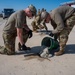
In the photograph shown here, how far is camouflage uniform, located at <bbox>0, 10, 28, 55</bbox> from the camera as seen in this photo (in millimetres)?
6122

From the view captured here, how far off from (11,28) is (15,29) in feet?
0.50

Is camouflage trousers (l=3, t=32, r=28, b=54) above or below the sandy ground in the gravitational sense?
above

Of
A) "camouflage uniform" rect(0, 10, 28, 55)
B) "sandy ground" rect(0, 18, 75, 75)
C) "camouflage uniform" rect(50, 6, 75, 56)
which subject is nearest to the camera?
"sandy ground" rect(0, 18, 75, 75)

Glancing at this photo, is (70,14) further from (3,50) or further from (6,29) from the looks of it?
(3,50)

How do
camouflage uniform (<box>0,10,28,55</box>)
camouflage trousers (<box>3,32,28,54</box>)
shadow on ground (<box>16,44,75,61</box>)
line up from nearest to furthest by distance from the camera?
camouflage uniform (<box>0,10,28,55</box>) < shadow on ground (<box>16,44,75,61</box>) < camouflage trousers (<box>3,32,28,54</box>)

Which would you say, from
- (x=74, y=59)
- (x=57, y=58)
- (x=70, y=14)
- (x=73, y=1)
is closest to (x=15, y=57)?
(x=57, y=58)

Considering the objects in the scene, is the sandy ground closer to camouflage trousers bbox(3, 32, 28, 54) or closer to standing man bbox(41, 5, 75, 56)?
camouflage trousers bbox(3, 32, 28, 54)

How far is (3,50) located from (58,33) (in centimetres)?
205

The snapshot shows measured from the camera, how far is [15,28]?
653 cm

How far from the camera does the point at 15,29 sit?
258 inches

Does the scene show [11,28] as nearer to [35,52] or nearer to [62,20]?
[35,52]

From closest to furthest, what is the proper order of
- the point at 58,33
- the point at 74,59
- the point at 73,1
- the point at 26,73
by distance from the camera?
the point at 26,73 → the point at 74,59 → the point at 58,33 → the point at 73,1

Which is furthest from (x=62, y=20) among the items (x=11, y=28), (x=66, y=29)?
(x=11, y=28)

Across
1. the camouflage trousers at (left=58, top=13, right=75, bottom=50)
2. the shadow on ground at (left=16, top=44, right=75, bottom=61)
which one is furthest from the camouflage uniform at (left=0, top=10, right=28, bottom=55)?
the camouflage trousers at (left=58, top=13, right=75, bottom=50)
